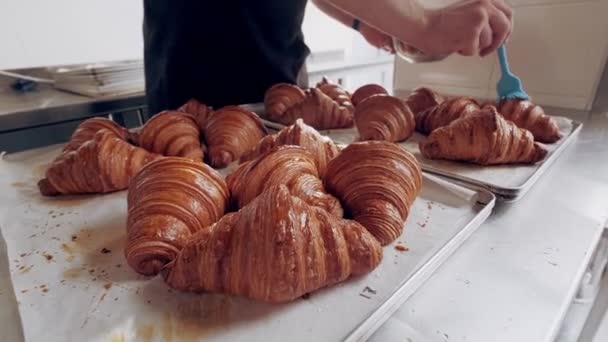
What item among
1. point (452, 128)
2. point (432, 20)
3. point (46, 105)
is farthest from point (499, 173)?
point (46, 105)

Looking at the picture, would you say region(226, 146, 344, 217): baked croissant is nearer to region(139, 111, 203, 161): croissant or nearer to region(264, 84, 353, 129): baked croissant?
region(139, 111, 203, 161): croissant

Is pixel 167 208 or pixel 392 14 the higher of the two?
pixel 392 14

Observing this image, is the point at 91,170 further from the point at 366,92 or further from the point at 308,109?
the point at 366,92

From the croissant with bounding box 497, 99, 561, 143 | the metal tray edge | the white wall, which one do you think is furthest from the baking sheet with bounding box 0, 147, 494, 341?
the white wall

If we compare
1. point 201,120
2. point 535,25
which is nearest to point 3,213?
point 201,120

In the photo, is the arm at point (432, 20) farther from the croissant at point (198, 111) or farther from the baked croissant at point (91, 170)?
the baked croissant at point (91, 170)

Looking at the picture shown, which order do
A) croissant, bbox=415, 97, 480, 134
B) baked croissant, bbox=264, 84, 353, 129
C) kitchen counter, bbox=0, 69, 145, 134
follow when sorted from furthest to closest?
kitchen counter, bbox=0, 69, 145, 134 < baked croissant, bbox=264, 84, 353, 129 < croissant, bbox=415, 97, 480, 134
